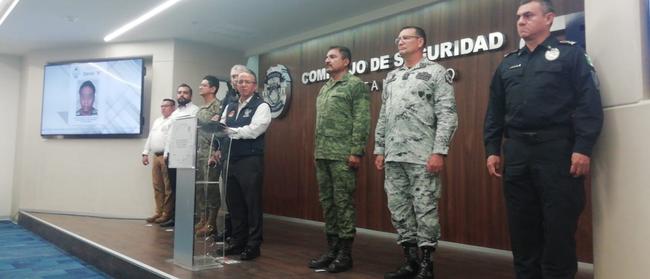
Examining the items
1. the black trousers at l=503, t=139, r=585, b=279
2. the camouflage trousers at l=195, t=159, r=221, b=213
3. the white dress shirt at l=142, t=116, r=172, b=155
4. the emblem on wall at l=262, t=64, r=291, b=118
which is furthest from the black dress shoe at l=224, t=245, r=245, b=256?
the emblem on wall at l=262, t=64, r=291, b=118

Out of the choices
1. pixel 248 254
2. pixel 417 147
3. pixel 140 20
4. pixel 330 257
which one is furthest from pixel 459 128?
pixel 140 20

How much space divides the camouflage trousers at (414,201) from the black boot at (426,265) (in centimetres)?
3

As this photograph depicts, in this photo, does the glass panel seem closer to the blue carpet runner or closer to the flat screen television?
the blue carpet runner

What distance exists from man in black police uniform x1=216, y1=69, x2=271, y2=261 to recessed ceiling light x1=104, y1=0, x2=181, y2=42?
1.79 meters

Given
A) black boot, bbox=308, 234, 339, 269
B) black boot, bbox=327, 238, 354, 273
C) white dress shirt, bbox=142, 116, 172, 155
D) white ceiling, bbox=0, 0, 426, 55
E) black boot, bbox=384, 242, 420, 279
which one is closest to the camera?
black boot, bbox=384, 242, 420, 279

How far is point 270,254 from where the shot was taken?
3318mm

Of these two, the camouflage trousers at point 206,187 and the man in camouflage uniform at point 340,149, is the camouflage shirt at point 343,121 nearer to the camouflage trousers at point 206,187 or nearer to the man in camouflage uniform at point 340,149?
the man in camouflage uniform at point 340,149

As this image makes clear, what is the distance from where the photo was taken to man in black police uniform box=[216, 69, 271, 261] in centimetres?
304

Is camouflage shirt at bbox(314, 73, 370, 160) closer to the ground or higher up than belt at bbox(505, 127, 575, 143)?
higher up

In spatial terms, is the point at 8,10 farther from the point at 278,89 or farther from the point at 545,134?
the point at 545,134

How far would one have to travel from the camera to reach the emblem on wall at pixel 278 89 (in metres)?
5.70

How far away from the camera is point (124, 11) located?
4.71m

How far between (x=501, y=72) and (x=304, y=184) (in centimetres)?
356

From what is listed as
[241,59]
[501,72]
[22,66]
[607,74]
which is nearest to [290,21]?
[241,59]
